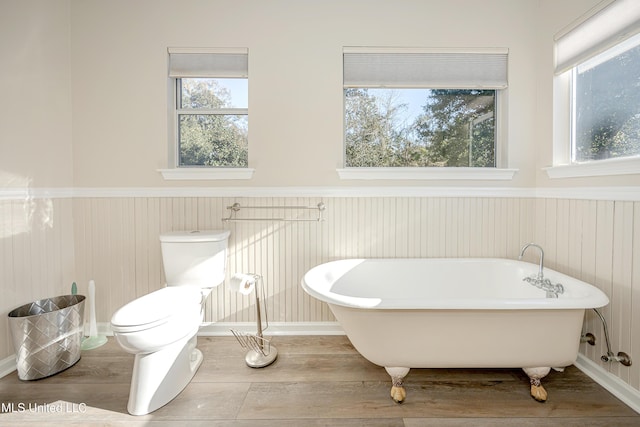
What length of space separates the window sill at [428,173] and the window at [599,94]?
0.31m

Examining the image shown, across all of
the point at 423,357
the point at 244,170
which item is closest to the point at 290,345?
the point at 423,357

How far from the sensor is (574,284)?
1495 mm

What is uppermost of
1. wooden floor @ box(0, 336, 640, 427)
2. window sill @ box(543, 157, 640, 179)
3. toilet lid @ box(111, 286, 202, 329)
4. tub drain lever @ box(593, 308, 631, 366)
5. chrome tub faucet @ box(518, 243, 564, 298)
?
window sill @ box(543, 157, 640, 179)

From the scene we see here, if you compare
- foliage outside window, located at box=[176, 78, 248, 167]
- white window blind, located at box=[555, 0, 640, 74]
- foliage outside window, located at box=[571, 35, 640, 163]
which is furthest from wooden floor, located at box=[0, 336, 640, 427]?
white window blind, located at box=[555, 0, 640, 74]

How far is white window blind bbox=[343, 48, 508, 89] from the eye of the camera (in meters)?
2.05

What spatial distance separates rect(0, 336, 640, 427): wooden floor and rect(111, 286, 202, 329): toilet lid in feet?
1.42

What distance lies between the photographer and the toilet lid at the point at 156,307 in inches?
50.7

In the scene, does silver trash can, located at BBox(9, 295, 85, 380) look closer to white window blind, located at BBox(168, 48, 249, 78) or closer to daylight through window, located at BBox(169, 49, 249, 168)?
daylight through window, located at BBox(169, 49, 249, 168)

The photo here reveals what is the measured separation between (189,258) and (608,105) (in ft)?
8.41

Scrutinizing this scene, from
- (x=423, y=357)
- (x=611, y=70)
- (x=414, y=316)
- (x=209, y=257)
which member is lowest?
(x=423, y=357)

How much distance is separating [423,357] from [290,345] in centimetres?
90

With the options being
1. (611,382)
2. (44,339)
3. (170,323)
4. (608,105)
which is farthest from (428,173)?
(44,339)

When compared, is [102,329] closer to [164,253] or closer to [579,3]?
[164,253]

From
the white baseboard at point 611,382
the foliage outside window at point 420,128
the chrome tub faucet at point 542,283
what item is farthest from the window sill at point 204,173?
the white baseboard at point 611,382
